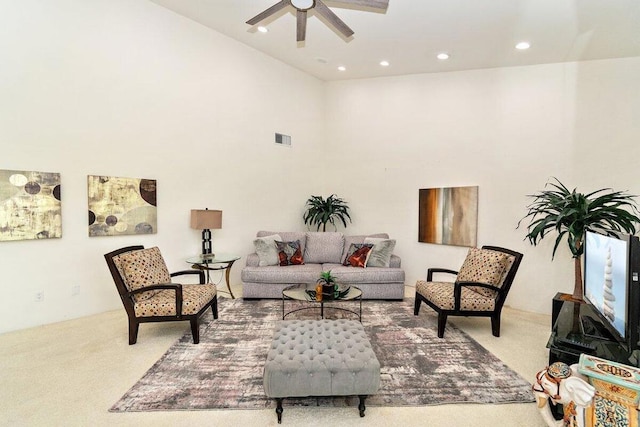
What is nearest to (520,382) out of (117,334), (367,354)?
(367,354)

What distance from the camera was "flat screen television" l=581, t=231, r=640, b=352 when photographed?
1.85m

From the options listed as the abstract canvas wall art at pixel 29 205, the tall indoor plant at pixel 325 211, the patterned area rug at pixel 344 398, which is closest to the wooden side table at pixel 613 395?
the patterned area rug at pixel 344 398

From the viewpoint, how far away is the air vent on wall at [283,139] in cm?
604

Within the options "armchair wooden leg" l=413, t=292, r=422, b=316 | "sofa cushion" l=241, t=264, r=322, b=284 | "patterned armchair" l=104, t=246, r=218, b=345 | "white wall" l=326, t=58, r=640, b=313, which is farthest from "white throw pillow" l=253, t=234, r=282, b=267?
"armchair wooden leg" l=413, t=292, r=422, b=316

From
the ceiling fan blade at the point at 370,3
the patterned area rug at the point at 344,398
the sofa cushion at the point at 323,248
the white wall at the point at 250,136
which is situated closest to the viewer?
the patterned area rug at the point at 344,398

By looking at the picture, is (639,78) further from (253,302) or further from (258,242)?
(253,302)

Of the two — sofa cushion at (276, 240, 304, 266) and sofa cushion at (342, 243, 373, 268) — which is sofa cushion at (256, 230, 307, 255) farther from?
sofa cushion at (342, 243, 373, 268)

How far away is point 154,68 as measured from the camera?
4.44m

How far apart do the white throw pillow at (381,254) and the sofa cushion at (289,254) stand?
45.2 inches

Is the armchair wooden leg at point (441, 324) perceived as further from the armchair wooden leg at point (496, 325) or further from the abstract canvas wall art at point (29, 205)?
the abstract canvas wall art at point (29, 205)

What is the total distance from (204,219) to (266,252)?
1.09m

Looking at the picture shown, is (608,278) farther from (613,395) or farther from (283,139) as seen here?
(283,139)

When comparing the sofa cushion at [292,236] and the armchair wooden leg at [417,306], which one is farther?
the sofa cushion at [292,236]

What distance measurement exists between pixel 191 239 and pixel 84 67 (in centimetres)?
262
